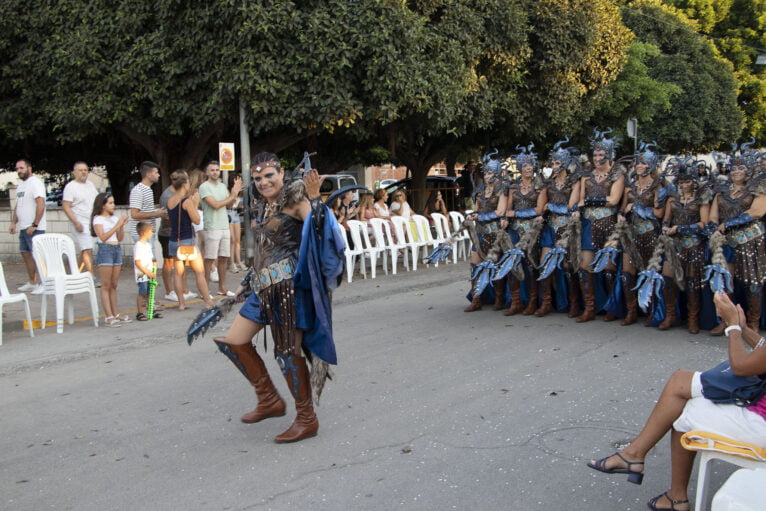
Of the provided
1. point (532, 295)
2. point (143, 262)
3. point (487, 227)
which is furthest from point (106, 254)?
point (532, 295)

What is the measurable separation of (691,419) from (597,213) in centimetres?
509

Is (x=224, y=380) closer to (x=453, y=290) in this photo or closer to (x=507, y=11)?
(x=453, y=290)

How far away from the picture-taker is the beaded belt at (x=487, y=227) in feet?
29.2

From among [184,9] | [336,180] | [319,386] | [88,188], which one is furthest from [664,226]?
[336,180]

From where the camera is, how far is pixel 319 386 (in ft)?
15.7

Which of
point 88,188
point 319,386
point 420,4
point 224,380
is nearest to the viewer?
point 319,386

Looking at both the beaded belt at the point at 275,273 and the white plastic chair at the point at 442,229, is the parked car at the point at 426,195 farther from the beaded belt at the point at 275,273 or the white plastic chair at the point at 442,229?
the beaded belt at the point at 275,273

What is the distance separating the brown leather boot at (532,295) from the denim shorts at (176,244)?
169 inches

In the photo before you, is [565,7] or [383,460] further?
[565,7]

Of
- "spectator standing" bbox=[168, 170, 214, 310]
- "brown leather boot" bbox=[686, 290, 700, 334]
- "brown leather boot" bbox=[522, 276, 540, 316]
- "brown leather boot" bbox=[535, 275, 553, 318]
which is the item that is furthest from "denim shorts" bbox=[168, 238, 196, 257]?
"brown leather boot" bbox=[686, 290, 700, 334]

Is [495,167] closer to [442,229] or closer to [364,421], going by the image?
[364,421]

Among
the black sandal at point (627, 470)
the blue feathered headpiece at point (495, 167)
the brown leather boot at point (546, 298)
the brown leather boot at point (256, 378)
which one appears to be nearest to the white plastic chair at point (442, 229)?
the blue feathered headpiece at point (495, 167)

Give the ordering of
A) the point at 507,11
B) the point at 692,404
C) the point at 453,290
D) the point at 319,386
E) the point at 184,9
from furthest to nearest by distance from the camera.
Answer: the point at 507,11 < the point at 184,9 < the point at 453,290 < the point at 319,386 < the point at 692,404

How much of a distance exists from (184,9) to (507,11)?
22.4 feet
